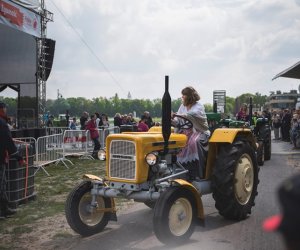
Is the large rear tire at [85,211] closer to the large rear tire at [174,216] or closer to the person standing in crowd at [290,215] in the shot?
the large rear tire at [174,216]

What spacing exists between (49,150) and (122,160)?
7017 millimetres

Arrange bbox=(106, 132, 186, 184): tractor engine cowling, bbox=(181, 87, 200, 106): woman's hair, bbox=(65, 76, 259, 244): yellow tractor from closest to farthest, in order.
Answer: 1. bbox=(65, 76, 259, 244): yellow tractor
2. bbox=(106, 132, 186, 184): tractor engine cowling
3. bbox=(181, 87, 200, 106): woman's hair

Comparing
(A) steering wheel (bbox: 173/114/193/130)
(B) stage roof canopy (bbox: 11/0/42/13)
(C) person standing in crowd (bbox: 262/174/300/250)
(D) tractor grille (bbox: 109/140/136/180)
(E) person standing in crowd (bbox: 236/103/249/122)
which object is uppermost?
(B) stage roof canopy (bbox: 11/0/42/13)

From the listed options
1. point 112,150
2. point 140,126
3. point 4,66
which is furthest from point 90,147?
point 112,150

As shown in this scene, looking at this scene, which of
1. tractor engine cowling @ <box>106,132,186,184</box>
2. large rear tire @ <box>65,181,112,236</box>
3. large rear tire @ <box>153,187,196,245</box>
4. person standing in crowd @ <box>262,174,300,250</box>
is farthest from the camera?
large rear tire @ <box>65,181,112,236</box>

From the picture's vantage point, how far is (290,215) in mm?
1329

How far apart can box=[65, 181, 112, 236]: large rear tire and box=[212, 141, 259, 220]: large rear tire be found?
1.47 metres

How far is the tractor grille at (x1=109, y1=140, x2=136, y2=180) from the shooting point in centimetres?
529

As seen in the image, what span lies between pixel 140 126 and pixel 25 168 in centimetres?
864

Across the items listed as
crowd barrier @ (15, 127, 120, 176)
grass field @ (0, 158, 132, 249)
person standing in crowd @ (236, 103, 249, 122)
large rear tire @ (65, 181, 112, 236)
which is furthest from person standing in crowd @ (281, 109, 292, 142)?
large rear tire @ (65, 181, 112, 236)

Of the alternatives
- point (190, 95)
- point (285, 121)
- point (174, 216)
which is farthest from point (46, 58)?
point (174, 216)

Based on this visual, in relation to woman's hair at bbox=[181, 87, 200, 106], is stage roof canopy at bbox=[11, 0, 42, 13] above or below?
above

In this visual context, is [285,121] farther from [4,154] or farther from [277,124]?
[4,154]

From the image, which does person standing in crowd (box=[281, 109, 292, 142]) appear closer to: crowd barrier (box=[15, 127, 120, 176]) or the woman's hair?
crowd barrier (box=[15, 127, 120, 176])
